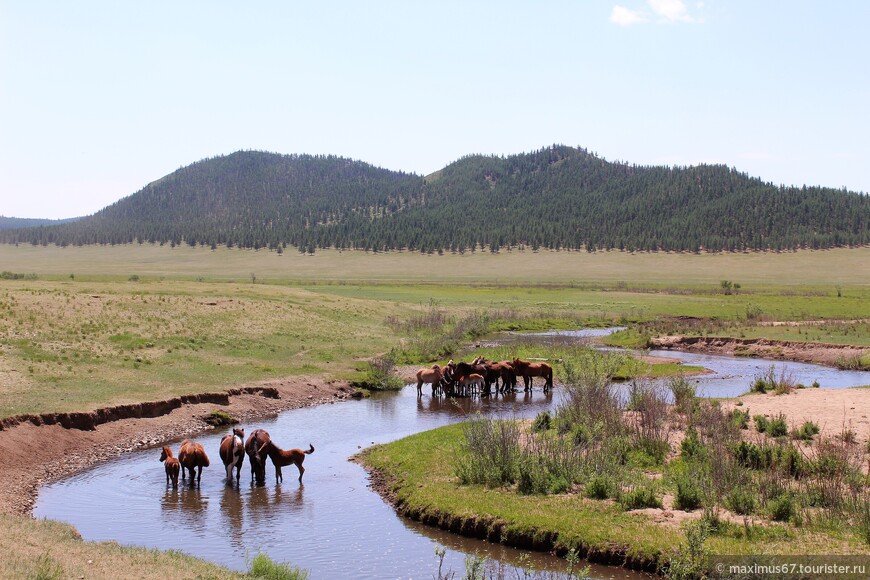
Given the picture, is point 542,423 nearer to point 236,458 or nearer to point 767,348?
point 236,458

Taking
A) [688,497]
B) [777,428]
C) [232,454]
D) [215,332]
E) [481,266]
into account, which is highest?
[481,266]

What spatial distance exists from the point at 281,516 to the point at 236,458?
3558 mm

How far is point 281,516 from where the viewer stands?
16.6 meters

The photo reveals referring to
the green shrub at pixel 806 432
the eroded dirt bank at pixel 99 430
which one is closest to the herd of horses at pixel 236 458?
the eroded dirt bank at pixel 99 430

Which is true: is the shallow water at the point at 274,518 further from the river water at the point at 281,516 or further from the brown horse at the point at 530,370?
the brown horse at the point at 530,370

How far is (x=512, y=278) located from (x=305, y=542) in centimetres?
11437

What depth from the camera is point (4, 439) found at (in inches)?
796

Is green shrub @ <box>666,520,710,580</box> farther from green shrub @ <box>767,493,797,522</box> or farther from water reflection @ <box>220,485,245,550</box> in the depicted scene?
water reflection @ <box>220,485,245,550</box>

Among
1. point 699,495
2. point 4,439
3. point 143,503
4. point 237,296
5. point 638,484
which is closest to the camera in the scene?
point 699,495

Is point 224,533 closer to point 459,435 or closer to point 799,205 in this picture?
point 459,435

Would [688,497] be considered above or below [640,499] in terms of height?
above

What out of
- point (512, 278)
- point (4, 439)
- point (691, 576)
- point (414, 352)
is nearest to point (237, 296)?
point (414, 352)

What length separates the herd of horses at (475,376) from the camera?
105 ft

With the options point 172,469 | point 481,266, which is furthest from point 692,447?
point 481,266
